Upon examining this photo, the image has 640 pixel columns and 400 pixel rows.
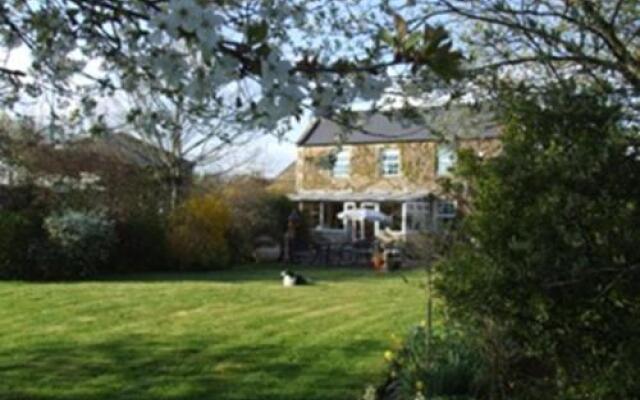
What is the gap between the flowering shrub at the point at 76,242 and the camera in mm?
20625

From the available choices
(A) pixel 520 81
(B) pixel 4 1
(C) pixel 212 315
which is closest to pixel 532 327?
(A) pixel 520 81

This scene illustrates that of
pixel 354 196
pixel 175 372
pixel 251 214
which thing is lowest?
pixel 175 372

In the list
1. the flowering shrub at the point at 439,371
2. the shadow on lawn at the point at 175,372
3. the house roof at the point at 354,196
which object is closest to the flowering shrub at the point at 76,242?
the shadow on lawn at the point at 175,372

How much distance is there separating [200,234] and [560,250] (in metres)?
20.1

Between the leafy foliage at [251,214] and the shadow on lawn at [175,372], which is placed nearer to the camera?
the shadow on lawn at [175,372]

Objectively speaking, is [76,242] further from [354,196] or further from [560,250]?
[354,196]

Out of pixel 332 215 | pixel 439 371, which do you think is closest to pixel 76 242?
pixel 439 371

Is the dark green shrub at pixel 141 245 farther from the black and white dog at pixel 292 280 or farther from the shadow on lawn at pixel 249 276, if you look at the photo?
the black and white dog at pixel 292 280

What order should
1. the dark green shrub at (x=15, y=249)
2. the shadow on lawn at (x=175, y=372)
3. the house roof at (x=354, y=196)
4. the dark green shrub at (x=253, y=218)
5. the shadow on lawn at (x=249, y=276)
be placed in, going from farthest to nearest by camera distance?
1. the house roof at (x=354, y=196)
2. the dark green shrub at (x=253, y=218)
3. the shadow on lawn at (x=249, y=276)
4. the dark green shrub at (x=15, y=249)
5. the shadow on lawn at (x=175, y=372)

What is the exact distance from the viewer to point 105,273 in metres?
22.2

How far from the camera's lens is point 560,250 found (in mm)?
5613

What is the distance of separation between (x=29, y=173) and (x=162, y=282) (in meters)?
5.88

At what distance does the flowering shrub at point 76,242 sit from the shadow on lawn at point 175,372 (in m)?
10.6

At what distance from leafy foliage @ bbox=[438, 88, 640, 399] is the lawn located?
2.15m
